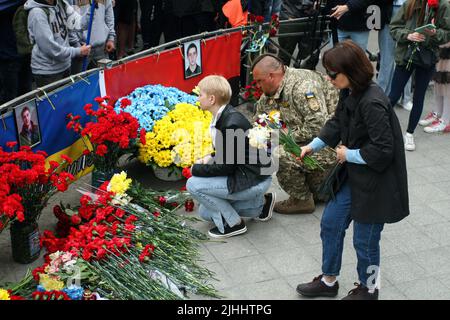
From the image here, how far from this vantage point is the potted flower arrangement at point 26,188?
449 centimetres

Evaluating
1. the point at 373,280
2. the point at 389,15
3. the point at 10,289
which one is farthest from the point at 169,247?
the point at 389,15

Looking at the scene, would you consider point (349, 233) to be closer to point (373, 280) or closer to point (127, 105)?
point (373, 280)

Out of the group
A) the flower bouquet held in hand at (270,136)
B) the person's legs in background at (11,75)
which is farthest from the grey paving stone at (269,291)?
the person's legs in background at (11,75)

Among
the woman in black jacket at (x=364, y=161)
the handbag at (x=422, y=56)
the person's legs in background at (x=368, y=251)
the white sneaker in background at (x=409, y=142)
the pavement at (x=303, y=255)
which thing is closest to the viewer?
the woman in black jacket at (x=364, y=161)

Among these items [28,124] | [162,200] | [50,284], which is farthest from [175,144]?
[50,284]

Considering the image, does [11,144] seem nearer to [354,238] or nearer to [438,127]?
[354,238]

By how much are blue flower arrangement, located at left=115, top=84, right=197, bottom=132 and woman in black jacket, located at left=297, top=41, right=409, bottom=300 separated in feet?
7.43

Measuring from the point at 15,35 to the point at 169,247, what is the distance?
3023mm

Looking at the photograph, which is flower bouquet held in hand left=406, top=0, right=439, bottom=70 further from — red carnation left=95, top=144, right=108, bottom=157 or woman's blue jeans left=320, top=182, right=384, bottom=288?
red carnation left=95, top=144, right=108, bottom=157

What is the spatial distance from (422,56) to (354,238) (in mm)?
3381

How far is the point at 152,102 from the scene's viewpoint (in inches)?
246

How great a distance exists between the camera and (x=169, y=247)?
4.86 metres

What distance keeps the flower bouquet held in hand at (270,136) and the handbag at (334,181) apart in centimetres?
65

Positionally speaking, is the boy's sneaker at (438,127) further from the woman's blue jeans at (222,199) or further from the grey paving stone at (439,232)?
the woman's blue jeans at (222,199)
